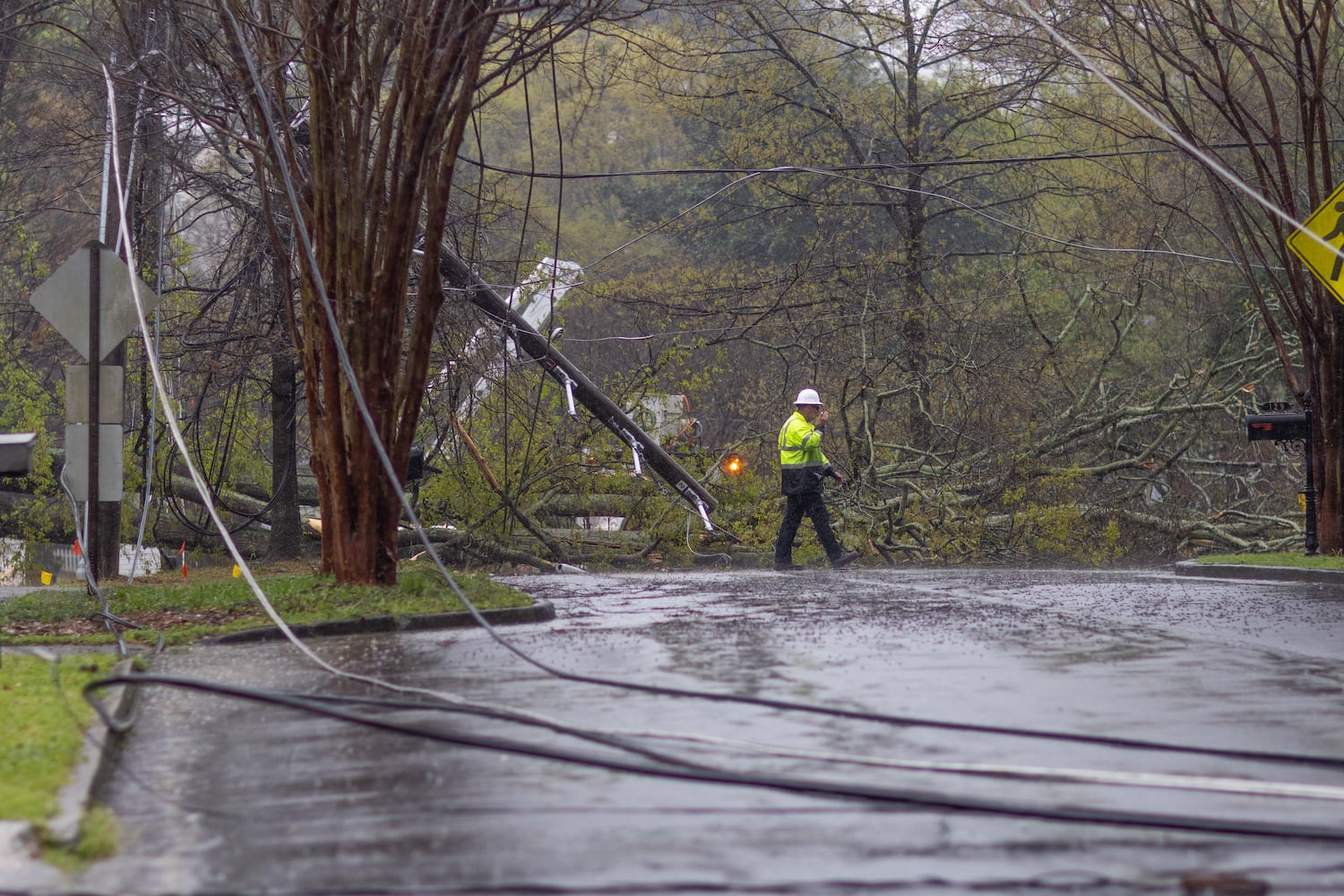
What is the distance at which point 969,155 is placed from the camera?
30578mm

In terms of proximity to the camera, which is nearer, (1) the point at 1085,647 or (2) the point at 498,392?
(1) the point at 1085,647

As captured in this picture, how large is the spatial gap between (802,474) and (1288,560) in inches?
232

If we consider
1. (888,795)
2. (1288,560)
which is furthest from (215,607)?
(1288,560)

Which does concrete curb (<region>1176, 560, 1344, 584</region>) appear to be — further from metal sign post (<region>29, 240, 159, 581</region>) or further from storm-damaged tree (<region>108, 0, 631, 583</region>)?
metal sign post (<region>29, 240, 159, 581</region>)

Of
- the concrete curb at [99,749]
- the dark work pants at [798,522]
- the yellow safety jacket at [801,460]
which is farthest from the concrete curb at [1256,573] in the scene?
the concrete curb at [99,749]

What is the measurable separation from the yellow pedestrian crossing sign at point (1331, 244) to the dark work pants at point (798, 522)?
6277 mm

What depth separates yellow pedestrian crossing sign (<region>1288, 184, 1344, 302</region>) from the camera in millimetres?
16188

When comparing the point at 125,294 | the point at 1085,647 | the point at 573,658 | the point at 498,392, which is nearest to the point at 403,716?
the point at 573,658

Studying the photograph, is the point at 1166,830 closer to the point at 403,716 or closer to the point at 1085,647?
the point at 403,716

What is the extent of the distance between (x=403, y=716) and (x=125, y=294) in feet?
24.9

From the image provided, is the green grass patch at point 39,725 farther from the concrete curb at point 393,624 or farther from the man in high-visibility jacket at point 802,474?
the man in high-visibility jacket at point 802,474

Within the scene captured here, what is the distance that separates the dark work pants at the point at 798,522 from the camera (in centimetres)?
1959

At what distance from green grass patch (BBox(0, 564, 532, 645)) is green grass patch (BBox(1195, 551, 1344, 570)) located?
30.4 ft

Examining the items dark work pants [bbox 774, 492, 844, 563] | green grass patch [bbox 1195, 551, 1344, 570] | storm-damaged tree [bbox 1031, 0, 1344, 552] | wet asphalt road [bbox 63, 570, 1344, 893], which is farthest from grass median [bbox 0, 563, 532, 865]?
storm-damaged tree [bbox 1031, 0, 1344, 552]
